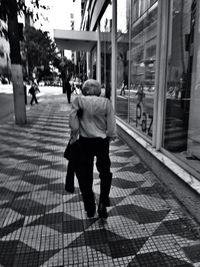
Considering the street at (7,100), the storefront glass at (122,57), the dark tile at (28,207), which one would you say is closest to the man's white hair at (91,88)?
the dark tile at (28,207)

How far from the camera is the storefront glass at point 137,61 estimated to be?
5.36m

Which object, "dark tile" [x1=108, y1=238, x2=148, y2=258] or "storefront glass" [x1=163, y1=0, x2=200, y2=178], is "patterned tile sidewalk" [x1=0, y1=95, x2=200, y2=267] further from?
"storefront glass" [x1=163, y1=0, x2=200, y2=178]

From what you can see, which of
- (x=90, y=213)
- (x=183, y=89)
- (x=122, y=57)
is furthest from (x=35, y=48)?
(x=90, y=213)

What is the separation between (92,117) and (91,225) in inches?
49.2

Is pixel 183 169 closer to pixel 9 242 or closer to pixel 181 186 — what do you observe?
pixel 181 186

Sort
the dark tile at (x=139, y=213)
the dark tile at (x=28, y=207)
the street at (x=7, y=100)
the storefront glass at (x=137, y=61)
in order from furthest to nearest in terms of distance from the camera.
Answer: the street at (x=7, y=100), the storefront glass at (x=137, y=61), the dark tile at (x=28, y=207), the dark tile at (x=139, y=213)

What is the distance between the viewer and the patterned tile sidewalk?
2.53 metres

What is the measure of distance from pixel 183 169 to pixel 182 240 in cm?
115

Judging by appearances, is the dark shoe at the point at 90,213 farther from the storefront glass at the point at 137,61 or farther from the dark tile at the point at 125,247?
the storefront glass at the point at 137,61

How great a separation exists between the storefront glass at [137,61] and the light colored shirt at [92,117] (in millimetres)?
2304

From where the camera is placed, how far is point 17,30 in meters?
9.04

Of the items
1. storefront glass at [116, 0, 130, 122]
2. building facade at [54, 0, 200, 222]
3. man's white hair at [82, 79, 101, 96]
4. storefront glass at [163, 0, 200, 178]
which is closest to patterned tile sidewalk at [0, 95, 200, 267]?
building facade at [54, 0, 200, 222]

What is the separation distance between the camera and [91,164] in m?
3.12

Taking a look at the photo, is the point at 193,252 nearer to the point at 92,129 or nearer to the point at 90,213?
the point at 90,213
